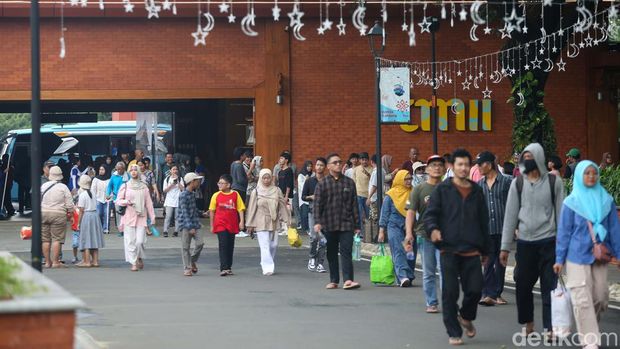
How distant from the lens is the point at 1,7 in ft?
97.7

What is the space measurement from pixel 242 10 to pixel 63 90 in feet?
16.0

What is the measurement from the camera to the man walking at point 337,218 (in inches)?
647

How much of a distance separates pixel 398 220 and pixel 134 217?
5552mm

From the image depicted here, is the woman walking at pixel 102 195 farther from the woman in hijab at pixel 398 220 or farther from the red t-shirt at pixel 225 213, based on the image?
the woman in hijab at pixel 398 220

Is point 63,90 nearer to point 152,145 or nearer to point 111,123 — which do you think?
point 152,145

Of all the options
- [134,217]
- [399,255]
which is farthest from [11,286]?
[134,217]

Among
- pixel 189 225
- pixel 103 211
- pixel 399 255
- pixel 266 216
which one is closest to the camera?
pixel 399 255

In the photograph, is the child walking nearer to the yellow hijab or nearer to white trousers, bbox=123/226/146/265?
white trousers, bbox=123/226/146/265

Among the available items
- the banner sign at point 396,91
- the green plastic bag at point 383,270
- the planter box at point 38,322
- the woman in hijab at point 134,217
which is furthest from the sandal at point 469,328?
the banner sign at point 396,91

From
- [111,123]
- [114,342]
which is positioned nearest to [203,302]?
[114,342]

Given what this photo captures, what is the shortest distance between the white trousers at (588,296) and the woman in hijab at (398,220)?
18.6 ft

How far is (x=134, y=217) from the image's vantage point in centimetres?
2053

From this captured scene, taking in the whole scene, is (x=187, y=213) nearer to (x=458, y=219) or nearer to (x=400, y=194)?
(x=400, y=194)

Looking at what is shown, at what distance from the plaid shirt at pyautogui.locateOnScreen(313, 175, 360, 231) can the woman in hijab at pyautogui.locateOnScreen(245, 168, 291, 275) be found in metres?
2.52
